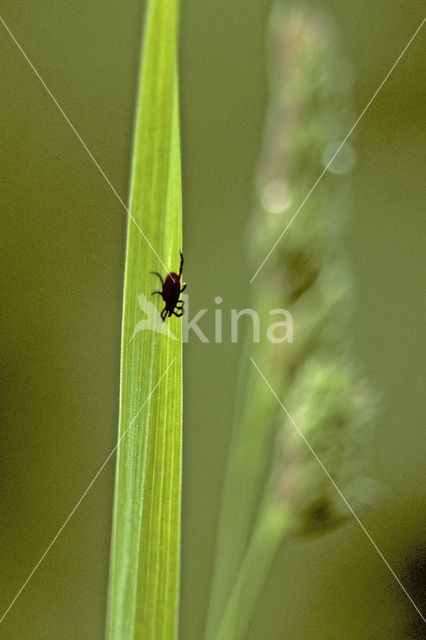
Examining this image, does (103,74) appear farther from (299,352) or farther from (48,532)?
(48,532)

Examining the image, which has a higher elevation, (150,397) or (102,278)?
(102,278)

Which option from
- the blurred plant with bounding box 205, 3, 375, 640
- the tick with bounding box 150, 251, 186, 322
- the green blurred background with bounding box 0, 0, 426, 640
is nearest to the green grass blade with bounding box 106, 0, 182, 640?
the tick with bounding box 150, 251, 186, 322

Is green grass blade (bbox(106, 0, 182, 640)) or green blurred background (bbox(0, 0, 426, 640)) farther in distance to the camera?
green blurred background (bbox(0, 0, 426, 640))

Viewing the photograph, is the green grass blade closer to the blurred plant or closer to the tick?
the tick

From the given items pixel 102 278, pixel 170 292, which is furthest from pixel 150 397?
pixel 102 278

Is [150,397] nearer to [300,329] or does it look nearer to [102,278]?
[300,329]

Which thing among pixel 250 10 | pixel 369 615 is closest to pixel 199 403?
pixel 369 615
